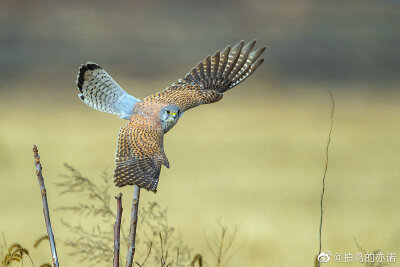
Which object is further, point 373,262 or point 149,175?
point 149,175

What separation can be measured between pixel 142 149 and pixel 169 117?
175 millimetres

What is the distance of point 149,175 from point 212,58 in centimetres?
125

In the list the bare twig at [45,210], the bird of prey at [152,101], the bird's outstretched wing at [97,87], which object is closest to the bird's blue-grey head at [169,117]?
the bird of prey at [152,101]

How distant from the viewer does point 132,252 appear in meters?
1.42

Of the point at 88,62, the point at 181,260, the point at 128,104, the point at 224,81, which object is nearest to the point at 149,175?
the point at 181,260

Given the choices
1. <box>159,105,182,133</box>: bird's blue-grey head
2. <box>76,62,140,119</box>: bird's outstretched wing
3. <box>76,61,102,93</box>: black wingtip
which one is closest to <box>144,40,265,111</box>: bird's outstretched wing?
<box>76,62,140,119</box>: bird's outstretched wing

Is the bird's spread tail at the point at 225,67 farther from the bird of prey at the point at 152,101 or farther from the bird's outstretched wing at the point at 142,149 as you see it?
the bird's outstretched wing at the point at 142,149

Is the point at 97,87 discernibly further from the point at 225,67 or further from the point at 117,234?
the point at 117,234

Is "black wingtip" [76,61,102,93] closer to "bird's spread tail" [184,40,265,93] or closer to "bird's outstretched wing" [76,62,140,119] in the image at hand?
"bird's outstretched wing" [76,62,140,119]

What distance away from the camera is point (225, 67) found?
292cm

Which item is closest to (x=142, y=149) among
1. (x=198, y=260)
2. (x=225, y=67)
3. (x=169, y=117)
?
(x=169, y=117)

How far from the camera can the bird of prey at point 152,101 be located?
6.54 feet

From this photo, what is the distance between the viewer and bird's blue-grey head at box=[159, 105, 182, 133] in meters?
2.10

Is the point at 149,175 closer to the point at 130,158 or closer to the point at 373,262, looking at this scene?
the point at 130,158
